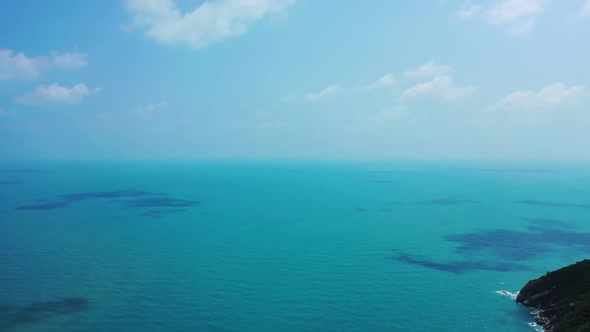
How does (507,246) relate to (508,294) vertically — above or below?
above

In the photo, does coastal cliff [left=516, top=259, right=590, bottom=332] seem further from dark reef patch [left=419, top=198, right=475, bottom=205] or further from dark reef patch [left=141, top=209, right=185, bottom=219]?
dark reef patch [left=419, top=198, right=475, bottom=205]

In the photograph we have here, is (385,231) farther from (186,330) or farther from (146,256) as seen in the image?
(186,330)

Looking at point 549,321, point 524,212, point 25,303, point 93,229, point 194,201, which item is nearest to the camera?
point 549,321

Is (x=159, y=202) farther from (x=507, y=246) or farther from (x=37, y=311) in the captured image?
(x=507, y=246)

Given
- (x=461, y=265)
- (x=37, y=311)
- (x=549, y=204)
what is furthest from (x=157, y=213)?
(x=549, y=204)

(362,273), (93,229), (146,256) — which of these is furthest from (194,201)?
(362,273)

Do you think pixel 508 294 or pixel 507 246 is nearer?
pixel 508 294

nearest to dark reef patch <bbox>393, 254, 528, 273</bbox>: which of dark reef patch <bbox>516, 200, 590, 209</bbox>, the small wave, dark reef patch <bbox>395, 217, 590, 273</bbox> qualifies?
dark reef patch <bbox>395, 217, 590, 273</bbox>
